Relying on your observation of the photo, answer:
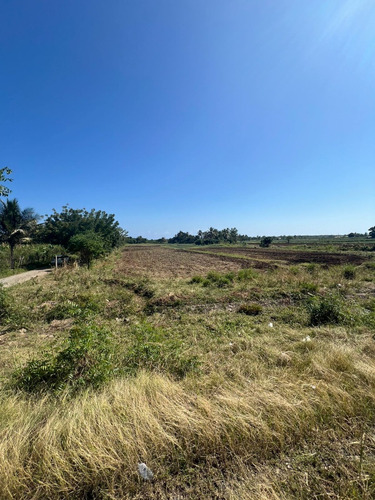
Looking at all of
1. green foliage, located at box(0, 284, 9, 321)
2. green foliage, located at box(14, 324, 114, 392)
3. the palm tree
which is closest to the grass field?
green foliage, located at box(14, 324, 114, 392)

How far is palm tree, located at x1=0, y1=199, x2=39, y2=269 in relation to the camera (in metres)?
18.8

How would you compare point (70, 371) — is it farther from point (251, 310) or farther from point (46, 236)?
point (46, 236)

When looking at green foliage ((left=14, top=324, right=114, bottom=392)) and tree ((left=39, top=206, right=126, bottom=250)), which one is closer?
green foliage ((left=14, top=324, right=114, bottom=392))

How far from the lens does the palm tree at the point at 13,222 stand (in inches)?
740

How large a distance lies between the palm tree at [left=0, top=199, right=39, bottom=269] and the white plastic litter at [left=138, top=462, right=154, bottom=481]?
23.2 m

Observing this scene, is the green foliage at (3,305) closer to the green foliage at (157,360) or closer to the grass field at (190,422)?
the grass field at (190,422)

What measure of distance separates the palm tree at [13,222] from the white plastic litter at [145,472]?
76.0 feet

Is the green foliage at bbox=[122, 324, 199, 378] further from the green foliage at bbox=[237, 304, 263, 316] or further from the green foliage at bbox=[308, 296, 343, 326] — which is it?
the green foliage at bbox=[308, 296, 343, 326]

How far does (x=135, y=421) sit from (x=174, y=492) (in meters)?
0.68

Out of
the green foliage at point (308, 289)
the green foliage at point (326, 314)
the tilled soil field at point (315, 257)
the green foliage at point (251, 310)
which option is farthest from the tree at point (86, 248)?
the tilled soil field at point (315, 257)

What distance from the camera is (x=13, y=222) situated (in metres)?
20.1

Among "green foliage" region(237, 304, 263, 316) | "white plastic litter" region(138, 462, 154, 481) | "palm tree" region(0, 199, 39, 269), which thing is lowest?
"green foliage" region(237, 304, 263, 316)

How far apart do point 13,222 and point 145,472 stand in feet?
85.5

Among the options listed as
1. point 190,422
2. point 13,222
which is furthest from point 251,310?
point 13,222
